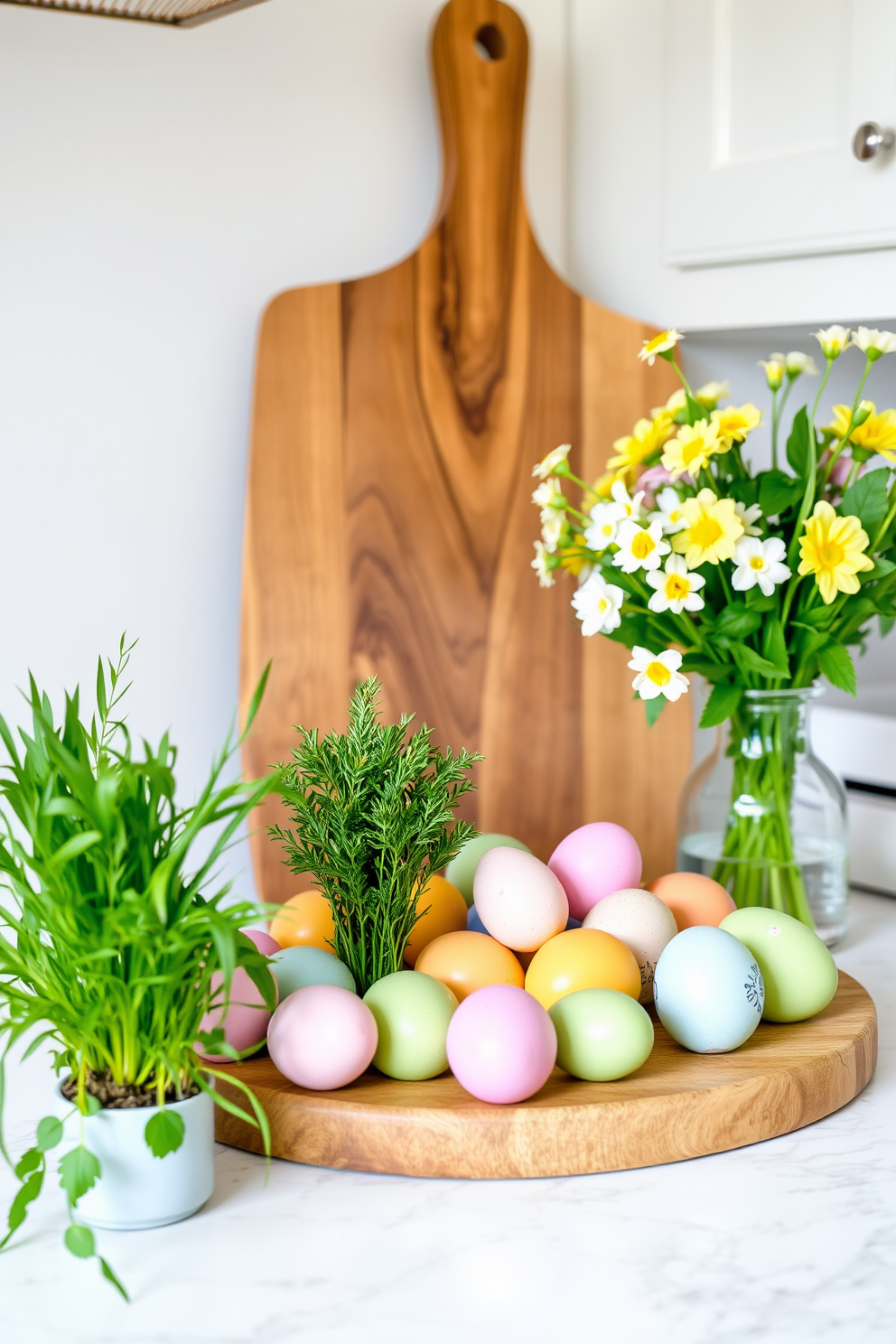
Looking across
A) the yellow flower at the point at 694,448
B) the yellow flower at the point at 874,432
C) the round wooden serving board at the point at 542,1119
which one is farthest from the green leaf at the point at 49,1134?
the yellow flower at the point at 874,432

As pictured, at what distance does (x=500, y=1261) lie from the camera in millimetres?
625

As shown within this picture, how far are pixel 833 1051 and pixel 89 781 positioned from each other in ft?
1.52

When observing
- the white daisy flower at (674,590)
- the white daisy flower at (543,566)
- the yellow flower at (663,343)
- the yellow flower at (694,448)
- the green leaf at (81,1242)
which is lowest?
the green leaf at (81,1242)

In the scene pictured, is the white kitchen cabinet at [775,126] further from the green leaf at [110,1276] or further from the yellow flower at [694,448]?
the green leaf at [110,1276]

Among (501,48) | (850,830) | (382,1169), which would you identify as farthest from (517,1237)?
(501,48)

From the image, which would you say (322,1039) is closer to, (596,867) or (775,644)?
(596,867)

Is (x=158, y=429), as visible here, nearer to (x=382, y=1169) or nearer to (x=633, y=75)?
(x=633, y=75)

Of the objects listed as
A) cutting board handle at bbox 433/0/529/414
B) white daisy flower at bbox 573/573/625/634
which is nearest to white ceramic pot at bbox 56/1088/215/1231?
white daisy flower at bbox 573/573/625/634

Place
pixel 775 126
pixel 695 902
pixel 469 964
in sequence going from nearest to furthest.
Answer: pixel 469 964
pixel 695 902
pixel 775 126

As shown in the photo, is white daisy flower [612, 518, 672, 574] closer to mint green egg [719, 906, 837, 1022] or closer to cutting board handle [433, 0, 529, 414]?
mint green egg [719, 906, 837, 1022]

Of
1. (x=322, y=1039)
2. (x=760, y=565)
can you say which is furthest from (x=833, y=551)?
(x=322, y=1039)

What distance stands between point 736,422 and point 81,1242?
70 cm

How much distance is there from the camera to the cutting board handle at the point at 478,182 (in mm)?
1213

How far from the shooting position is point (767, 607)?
98cm
